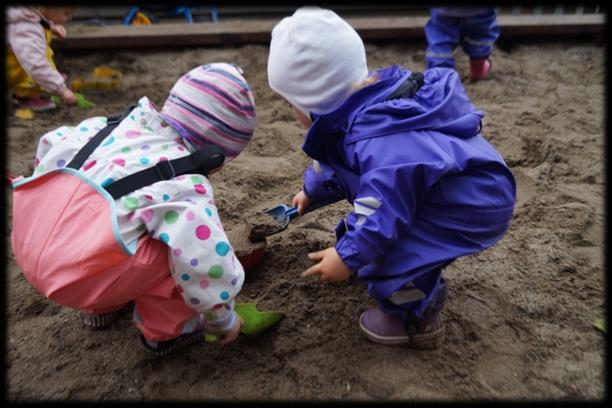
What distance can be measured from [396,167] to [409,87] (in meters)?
0.27

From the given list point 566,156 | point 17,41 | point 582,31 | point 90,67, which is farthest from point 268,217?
point 582,31

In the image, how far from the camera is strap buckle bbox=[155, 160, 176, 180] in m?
1.21

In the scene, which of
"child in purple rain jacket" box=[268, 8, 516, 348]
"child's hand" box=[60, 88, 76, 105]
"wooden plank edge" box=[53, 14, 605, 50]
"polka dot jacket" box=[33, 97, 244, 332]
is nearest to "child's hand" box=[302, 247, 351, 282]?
"child in purple rain jacket" box=[268, 8, 516, 348]

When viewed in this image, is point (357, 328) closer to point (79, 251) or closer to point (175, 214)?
point (175, 214)

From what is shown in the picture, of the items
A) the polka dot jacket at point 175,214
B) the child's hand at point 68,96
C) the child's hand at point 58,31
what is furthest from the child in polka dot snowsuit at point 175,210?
the child's hand at point 58,31

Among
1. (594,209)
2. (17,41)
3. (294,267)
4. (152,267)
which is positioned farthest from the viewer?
(17,41)

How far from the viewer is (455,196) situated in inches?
49.0

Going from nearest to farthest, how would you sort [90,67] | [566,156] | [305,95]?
1. [305,95]
2. [566,156]
3. [90,67]

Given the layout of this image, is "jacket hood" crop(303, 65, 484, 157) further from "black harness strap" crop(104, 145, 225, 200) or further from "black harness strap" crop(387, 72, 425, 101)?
"black harness strap" crop(104, 145, 225, 200)

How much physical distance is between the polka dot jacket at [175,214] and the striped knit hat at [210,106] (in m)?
0.07

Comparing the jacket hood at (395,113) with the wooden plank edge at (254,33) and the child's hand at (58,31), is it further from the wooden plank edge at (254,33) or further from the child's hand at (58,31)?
the child's hand at (58,31)

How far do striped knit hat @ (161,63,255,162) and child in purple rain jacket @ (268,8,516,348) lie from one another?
107mm

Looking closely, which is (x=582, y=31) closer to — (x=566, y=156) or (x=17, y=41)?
(x=566, y=156)
